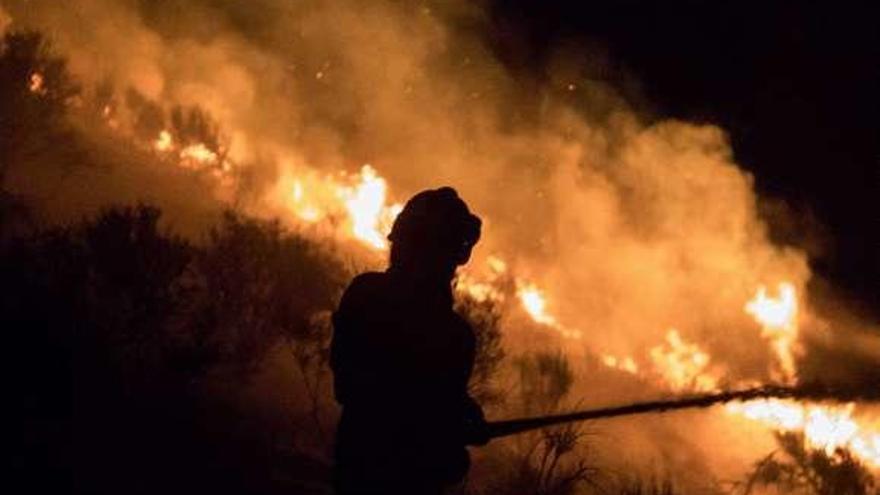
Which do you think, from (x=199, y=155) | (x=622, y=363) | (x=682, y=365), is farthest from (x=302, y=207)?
(x=682, y=365)

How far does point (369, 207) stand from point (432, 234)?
63.0ft

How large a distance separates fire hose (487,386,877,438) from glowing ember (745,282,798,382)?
17439 mm

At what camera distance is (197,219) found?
17953 millimetres

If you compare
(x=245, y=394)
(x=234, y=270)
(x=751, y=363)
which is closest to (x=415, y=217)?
(x=245, y=394)

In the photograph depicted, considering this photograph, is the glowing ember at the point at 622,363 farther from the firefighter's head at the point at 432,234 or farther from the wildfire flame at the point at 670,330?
the firefighter's head at the point at 432,234

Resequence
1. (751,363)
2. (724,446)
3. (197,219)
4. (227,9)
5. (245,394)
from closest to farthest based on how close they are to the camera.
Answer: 1. (245,394)
2. (724,446)
3. (197,219)
4. (751,363)
5. (227,9)

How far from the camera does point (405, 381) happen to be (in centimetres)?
283

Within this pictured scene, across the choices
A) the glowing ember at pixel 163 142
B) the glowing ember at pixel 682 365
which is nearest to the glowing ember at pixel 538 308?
the glowing ember at pixel 682 365

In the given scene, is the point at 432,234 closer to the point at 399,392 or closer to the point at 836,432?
the point at 399,392

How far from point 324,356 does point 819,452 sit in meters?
8.21

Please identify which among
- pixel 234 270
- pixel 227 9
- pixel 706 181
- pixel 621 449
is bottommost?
pixel 621 449

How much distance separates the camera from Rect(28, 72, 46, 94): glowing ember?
16.8 meters

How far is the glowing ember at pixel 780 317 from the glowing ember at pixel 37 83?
15.3m

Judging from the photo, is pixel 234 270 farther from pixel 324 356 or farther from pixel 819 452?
pixel 819 452
